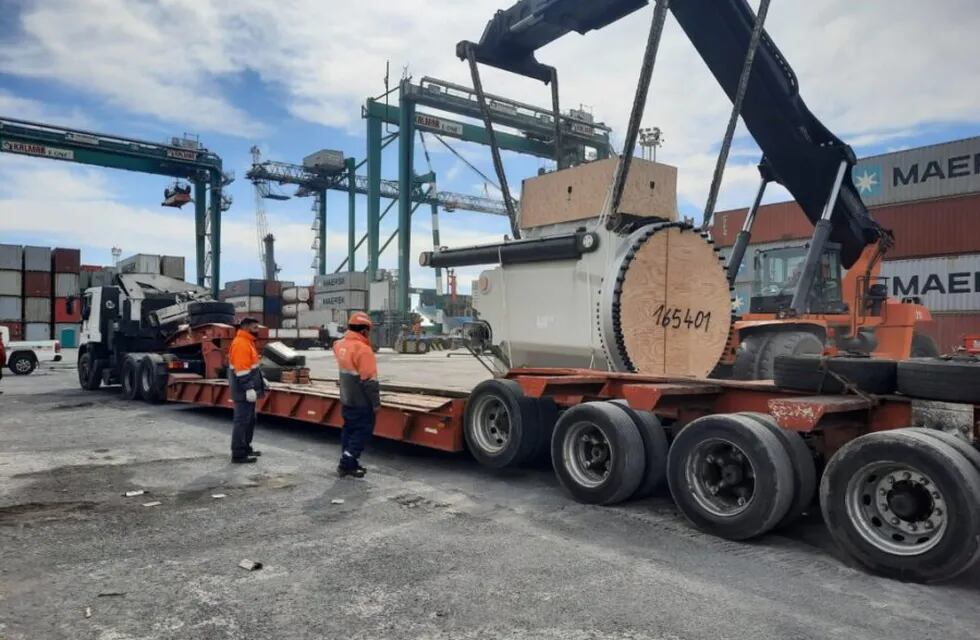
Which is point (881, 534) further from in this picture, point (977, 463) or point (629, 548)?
point (629, 548)

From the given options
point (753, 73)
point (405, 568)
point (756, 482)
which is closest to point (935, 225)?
point (753, 73)

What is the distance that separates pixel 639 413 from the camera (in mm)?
5816

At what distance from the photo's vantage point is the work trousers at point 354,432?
695 cm

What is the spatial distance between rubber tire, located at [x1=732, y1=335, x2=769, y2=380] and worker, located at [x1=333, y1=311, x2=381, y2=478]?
5.20 meters

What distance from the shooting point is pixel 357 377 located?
705cm

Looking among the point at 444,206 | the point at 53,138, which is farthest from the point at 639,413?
the point at 444,206

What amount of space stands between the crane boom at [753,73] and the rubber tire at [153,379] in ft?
28.3

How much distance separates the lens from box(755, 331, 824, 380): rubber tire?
941 centimetres

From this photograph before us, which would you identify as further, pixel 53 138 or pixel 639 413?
→ pixel 53 138

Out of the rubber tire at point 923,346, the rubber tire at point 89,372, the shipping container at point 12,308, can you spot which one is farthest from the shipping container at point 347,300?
the rubber tire at point 923,346

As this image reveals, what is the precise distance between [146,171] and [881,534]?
3964 centimetres

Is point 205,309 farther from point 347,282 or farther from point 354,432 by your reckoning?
point 347,282

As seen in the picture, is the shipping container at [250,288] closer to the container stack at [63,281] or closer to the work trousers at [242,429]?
the container stack at [63,281]

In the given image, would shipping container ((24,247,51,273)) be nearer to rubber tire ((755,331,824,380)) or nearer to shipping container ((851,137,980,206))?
rubber tire ((755,331,824,380))
